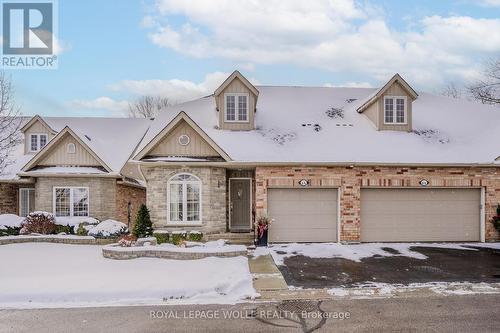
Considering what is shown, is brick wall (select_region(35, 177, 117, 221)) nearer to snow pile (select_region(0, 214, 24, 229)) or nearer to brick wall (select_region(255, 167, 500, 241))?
snow pile (select_region(0, 214, 24, 229))

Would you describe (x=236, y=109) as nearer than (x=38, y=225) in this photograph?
No

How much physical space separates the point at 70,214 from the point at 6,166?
4896 millimetres

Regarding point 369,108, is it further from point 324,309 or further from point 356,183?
point 324,309

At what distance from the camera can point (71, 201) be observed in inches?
762

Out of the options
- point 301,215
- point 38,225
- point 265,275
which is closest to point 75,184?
point 38,225

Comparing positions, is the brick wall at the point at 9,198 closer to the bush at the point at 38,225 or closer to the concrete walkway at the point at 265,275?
the bush at the point at 38,225

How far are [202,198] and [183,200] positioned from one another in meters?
0.76

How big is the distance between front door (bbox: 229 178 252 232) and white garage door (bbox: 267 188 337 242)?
2.03 metres

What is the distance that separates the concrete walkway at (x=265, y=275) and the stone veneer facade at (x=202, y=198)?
136 inches

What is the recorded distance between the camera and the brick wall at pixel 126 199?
20472 mm

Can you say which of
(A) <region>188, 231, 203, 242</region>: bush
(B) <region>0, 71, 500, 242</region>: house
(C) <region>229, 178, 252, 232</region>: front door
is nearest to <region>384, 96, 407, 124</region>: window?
(B) <region>0, 71, 500, 242</region>: house

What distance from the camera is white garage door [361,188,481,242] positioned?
16.1 meters

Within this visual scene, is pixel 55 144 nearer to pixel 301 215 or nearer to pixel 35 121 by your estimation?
pixel 35 121

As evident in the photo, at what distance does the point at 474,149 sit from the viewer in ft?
54.9
